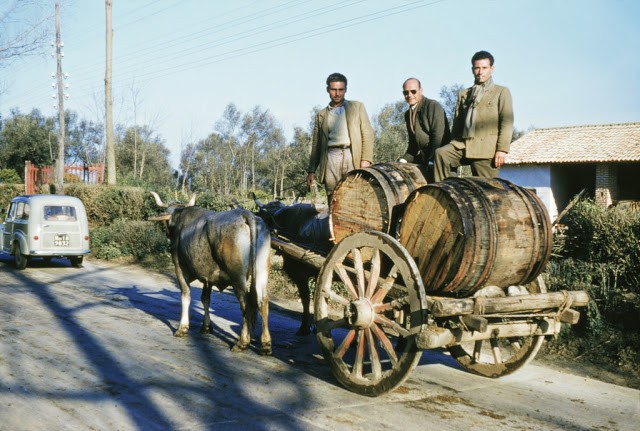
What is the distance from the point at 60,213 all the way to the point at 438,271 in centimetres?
1204

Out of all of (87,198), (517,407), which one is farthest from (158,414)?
(87,198)

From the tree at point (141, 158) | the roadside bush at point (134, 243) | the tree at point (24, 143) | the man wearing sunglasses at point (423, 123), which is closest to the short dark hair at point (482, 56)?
the man wearing sunglasses at point (423, 123)

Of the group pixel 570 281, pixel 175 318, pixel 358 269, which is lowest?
pixel 175 318

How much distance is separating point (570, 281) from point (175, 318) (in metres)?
5.99

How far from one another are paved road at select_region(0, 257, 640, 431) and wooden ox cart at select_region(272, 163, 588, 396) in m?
0.38

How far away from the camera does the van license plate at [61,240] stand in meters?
14.0

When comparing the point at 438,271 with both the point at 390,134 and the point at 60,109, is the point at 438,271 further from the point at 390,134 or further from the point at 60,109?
the point at 390,134

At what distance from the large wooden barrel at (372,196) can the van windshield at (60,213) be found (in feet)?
34.9

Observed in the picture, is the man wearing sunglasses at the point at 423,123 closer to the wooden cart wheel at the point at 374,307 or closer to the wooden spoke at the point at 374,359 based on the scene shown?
the wooden cart wheel at the point at 374,307

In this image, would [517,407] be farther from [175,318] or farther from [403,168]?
[175,318]

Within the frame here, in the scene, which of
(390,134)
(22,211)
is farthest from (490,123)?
(390,134)

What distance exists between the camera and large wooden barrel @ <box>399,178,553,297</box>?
4.61 meters

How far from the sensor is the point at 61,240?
14117 millimetres

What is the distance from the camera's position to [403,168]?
5664mm
